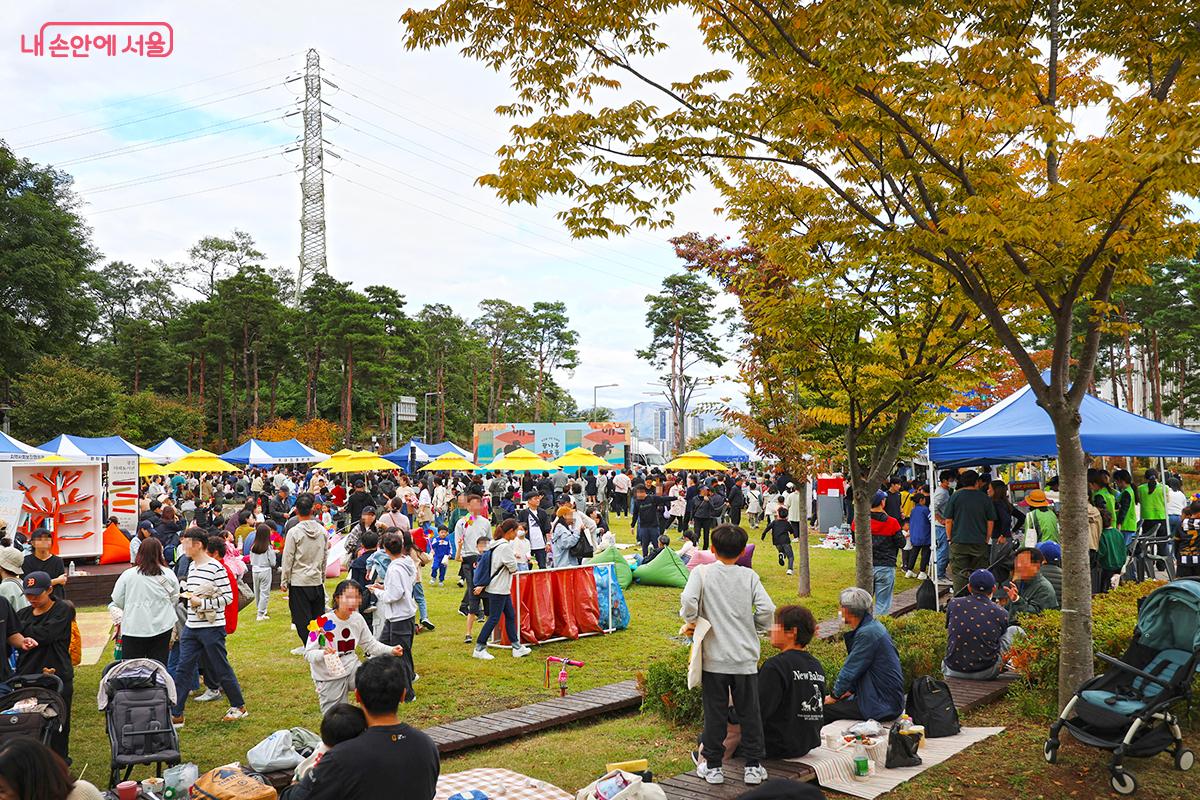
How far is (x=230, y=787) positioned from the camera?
4867 millimetres

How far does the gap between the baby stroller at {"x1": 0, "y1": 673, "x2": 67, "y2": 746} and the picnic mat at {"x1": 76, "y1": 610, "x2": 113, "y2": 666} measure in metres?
4.41

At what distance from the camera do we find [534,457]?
76.4 feet

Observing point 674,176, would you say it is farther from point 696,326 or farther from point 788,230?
point 696,326

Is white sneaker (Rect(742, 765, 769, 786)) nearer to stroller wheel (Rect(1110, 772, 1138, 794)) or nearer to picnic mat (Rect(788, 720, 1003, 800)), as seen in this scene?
picnic mat (Rect(788, 720, 1003, 800))

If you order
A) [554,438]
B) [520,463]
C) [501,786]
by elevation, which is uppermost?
[554,438]

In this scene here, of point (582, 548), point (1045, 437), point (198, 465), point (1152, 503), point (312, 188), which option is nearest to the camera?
point (1045, 437)

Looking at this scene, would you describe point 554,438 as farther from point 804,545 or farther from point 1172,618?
point 1172,618

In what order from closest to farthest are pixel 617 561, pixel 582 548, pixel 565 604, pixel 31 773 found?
1. pixel 31 773
2. pixel 565 604
3. pixel 582 548
4. pixel 617 561

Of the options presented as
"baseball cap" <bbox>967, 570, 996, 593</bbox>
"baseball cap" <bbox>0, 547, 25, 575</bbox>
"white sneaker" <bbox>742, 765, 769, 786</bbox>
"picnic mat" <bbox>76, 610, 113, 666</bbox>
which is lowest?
"picnic mat" <bbox>76, 610, 113, 666</bbox>

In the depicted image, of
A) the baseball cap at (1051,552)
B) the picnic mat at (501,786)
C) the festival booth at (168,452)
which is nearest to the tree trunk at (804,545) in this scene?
the baseball cap at (1051,552)

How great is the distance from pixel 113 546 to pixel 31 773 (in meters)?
13.5

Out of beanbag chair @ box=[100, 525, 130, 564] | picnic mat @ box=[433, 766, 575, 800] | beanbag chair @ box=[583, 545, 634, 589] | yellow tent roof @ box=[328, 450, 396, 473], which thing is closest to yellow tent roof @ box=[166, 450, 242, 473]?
yellow tent roof @ box=[328, 450, 396, 473]

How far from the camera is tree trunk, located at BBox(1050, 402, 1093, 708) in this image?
5668mm

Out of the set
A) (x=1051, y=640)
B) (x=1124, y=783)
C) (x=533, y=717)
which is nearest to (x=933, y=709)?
(x=1124, y=783)
